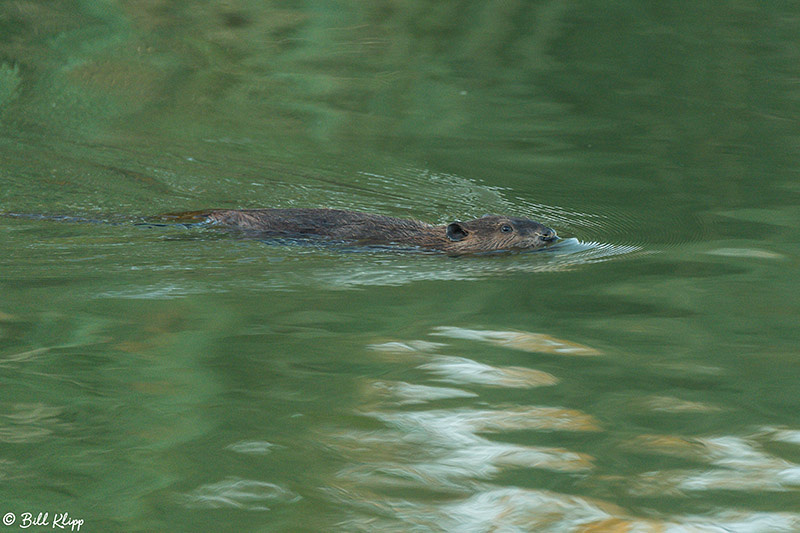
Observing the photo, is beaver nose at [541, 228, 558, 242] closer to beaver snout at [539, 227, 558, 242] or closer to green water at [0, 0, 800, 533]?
beaver snout at [539, 227, 558, 242]

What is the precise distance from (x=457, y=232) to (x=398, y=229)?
1.31 feet

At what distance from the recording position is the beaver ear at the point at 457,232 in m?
6.66

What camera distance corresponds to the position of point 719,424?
3863 mm

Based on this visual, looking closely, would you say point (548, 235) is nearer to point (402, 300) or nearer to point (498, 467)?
point (402, 300)

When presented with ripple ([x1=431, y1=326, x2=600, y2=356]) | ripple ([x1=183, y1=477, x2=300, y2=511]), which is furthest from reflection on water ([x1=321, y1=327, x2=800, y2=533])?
ripple ([x1=431, y1=326, x2=600, y2=356])

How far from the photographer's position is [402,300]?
536cm

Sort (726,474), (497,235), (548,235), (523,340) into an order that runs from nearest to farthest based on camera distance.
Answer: (726,474) < (523,340) < (548,235) < (497,235)

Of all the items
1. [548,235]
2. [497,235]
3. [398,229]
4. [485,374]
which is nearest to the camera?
[485,374]

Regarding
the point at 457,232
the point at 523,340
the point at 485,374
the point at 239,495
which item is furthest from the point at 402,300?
the point at 239,495

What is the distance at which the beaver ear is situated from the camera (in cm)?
666

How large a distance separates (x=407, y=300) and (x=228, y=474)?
2109 mm

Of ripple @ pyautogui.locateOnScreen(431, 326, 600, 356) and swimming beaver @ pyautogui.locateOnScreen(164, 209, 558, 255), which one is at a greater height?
swimming beaver @ pyautogui.locateOnScreen(164, 209, 558, 255)

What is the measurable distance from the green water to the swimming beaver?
0.23 metres

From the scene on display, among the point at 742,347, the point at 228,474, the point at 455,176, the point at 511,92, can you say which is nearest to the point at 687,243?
the point at 742,347
